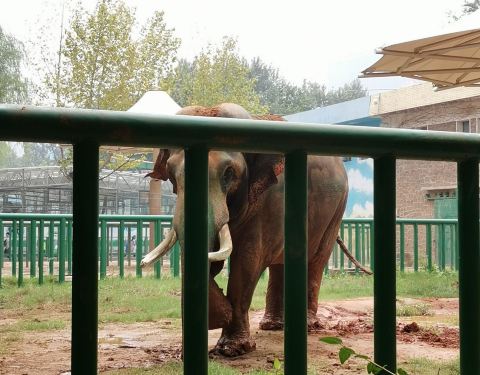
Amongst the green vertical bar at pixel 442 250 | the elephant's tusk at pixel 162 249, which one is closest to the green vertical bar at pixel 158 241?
the green vertical bar at pixel 442 250

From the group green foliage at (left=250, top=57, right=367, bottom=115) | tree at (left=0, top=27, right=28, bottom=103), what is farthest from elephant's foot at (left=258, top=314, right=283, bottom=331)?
green foliage at (left=250, top=57, right=367, bottom=115)

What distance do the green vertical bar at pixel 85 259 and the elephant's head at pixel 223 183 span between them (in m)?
2.65

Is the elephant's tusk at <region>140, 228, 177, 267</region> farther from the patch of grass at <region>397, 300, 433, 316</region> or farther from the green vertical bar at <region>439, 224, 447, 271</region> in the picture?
the green vertical bar at <region>439, 224, 447, 271</region>

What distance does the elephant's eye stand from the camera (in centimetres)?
449

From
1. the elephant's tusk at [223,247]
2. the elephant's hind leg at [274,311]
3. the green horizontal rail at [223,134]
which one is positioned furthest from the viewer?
the elephant's hind leg at [274,311]

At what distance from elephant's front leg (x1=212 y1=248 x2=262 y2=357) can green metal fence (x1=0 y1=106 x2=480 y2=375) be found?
11.3 ft

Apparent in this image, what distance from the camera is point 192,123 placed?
1.20 meters

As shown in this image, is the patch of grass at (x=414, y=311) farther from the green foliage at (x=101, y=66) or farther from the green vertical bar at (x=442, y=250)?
the green foliage at (x=101, y=66)

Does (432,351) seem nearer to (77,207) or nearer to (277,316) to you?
(277,316)

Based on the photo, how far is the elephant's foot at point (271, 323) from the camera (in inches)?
237

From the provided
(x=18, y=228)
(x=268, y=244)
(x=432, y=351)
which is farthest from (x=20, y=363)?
(x=18, y=228)

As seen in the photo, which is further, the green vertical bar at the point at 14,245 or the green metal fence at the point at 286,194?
the green vertical bar at the point at 14,245

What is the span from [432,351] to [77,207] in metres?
4.24

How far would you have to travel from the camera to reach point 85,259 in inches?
45.4
